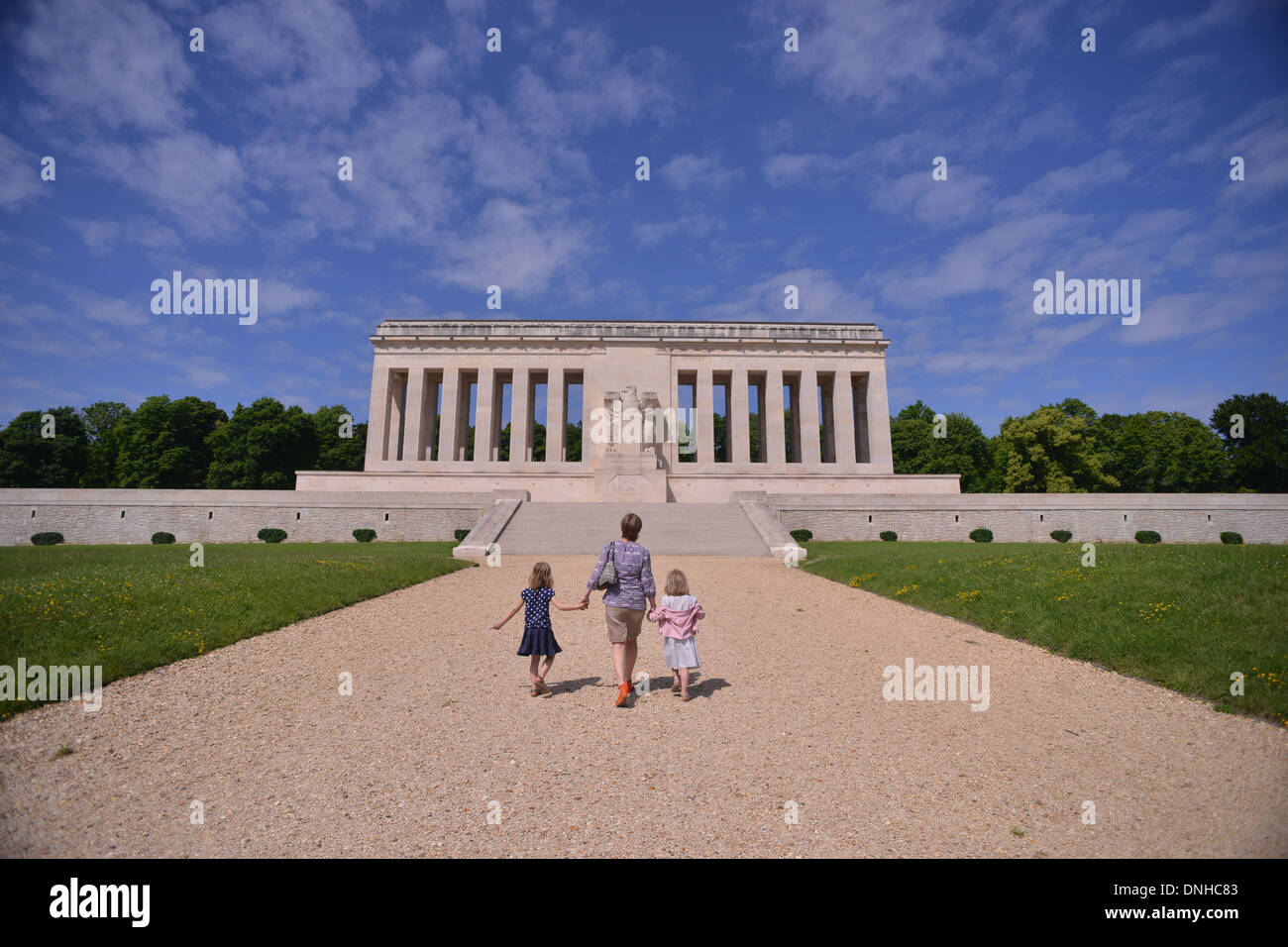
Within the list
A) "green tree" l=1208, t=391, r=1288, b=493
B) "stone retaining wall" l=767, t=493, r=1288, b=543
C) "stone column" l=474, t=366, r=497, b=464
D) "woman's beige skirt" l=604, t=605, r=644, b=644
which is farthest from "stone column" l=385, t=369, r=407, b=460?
"green tree" l=1208, t=391, r=1288, b=493

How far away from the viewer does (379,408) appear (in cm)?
5272

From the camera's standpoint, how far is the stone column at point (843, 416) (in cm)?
5284

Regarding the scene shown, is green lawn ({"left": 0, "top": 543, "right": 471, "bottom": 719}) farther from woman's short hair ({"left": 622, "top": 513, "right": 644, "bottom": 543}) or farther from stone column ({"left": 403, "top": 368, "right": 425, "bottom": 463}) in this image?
stone column ({"left": 403, "top": 368, "right": 425, "bottom": 463})

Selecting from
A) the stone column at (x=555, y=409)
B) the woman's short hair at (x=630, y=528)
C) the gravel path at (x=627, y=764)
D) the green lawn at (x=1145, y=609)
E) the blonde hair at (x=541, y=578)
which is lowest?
the gravel path at (x=627, y=764)

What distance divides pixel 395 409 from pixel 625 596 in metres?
52.6

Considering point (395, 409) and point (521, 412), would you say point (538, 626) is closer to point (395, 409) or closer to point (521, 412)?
point (521, 412)

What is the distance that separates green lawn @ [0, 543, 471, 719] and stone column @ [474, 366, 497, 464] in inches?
1412

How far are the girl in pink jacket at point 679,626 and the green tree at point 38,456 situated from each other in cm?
6868

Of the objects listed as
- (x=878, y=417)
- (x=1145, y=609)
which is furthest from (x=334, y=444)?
(x=1145, y=609)

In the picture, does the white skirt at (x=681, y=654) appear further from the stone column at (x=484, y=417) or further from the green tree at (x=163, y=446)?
the green tree at (x=163, y=446)

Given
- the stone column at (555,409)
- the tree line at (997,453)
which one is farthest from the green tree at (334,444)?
the stone column at (555,409)
